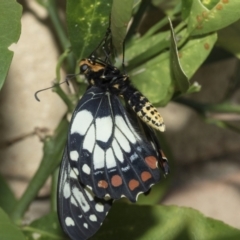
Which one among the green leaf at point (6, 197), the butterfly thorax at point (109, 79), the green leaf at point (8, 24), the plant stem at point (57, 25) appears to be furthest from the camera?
the green leaf at point (6, 197)

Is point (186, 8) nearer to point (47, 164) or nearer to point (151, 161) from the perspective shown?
point (151, 161)

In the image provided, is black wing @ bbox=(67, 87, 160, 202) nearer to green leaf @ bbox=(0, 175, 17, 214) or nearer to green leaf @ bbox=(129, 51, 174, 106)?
Result: green leaf @ bbox=(129, 51, 174, 106)

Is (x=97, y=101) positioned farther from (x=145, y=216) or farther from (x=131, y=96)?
(x=145, y=216)

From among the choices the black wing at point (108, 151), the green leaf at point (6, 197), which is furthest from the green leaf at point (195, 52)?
the green leaf at point (6, 197)

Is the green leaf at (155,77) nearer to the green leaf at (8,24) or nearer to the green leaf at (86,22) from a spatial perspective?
the green leaf at (86,22)

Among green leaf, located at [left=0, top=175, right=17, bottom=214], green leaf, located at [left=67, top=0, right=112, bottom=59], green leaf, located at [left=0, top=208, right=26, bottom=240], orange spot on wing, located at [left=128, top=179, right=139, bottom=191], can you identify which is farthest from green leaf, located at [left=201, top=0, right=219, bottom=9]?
green leaf, located at [left=0, top=175, right=17, bottom=214]

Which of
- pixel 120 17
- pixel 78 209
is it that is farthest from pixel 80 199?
pixel 120 17
